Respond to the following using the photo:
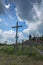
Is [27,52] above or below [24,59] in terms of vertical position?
above

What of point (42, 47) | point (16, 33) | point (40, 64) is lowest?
point (40, 64)

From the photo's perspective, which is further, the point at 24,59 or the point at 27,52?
the point at 27,52

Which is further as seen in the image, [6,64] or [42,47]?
[42,47]

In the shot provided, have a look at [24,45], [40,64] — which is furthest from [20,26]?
[40,64]

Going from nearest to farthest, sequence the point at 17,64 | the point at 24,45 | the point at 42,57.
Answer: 1. the point at 17,64
2. the point at 42,57
3. the point at 24,45

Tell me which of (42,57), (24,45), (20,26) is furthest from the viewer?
(24,45)

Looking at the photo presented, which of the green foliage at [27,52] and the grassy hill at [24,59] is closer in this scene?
the grassy hill at [24,59]

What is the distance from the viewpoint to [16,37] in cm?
2873

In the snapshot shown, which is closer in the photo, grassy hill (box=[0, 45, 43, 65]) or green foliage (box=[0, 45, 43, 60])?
grassy hill (box=[0, 45, 43, 65])

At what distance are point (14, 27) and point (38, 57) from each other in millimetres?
10186

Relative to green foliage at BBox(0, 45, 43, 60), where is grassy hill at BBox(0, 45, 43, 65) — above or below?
below

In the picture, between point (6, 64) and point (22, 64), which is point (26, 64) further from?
point (6, 64)

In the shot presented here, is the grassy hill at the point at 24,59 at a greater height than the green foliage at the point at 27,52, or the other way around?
the green foliage at the point at 27,52

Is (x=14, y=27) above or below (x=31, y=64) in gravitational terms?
above
